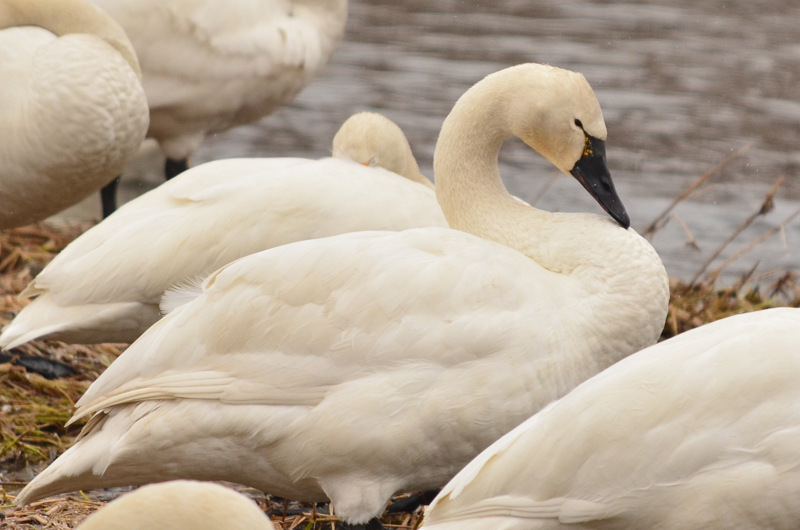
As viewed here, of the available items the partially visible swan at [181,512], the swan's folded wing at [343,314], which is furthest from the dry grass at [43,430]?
the partially visible swan at [181,512]

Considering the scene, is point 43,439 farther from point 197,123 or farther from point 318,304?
point 197,123

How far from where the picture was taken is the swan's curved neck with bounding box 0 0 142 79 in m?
4.73

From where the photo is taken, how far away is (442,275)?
9.89ft

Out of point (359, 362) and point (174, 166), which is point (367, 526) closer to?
point (359, 362)

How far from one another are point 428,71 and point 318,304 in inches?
282

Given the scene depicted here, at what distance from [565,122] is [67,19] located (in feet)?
7.34

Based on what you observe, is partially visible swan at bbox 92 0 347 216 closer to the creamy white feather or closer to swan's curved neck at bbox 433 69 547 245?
the creamy white feather

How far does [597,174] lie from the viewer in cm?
352

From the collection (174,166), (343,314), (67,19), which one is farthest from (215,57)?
(343,314)

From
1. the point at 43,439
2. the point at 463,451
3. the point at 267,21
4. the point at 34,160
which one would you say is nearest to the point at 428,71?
the point at 267,21

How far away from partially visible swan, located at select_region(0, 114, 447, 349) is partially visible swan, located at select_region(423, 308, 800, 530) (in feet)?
3.94

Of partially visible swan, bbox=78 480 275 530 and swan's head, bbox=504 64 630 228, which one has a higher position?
partially visible swan, bbox=78 480 275 530

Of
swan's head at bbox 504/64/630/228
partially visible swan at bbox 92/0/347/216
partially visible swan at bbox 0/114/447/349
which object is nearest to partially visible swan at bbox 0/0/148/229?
partially visible swan at bbox 0/114/447/349

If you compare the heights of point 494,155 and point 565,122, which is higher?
point 565,122
